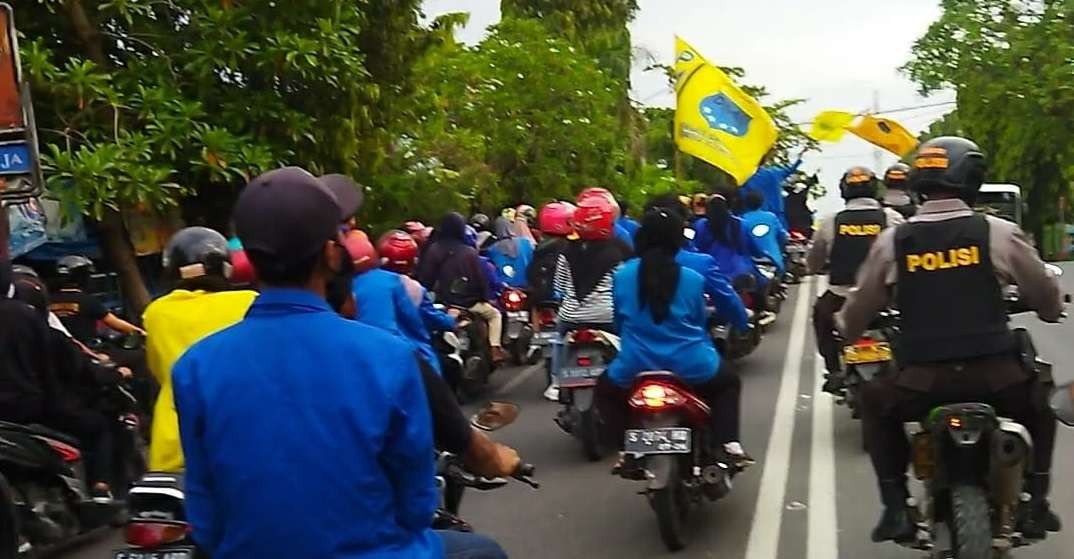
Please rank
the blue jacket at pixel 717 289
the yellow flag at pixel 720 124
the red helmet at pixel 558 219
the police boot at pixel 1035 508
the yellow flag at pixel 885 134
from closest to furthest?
the police boot at pixel 1035 508 → the blue jacket at pixel 717 289 → the red helmet at pixel 558 219 → the yellow flag at pixel 720 124 → the yellow flag at pixel 885 134

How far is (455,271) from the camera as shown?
12.3 m

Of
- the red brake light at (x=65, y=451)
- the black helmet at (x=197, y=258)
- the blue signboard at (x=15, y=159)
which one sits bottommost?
the red brake light at (x=65, y=451)

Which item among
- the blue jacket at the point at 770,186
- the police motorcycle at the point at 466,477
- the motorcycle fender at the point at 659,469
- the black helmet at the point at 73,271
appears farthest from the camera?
the blue jacket at the point at 770,186

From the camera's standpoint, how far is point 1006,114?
159 ft

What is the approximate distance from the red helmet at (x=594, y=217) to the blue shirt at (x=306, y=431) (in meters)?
6.89

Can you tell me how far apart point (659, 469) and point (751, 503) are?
1409 mm

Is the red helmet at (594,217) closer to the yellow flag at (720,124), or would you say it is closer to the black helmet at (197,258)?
the black helmet at (197,258)

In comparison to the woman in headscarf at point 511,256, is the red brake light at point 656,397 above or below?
below

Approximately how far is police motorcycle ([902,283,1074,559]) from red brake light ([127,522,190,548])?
8.93ft

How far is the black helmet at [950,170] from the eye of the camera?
17.6 feet

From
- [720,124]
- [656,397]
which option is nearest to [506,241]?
[720,124]

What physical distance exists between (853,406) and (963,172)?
4.60m

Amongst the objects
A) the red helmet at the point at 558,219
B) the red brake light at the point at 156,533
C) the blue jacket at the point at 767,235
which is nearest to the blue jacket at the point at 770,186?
the blue jacket at the point at 767,235

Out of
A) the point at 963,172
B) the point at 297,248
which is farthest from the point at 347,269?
the point at 963,172
